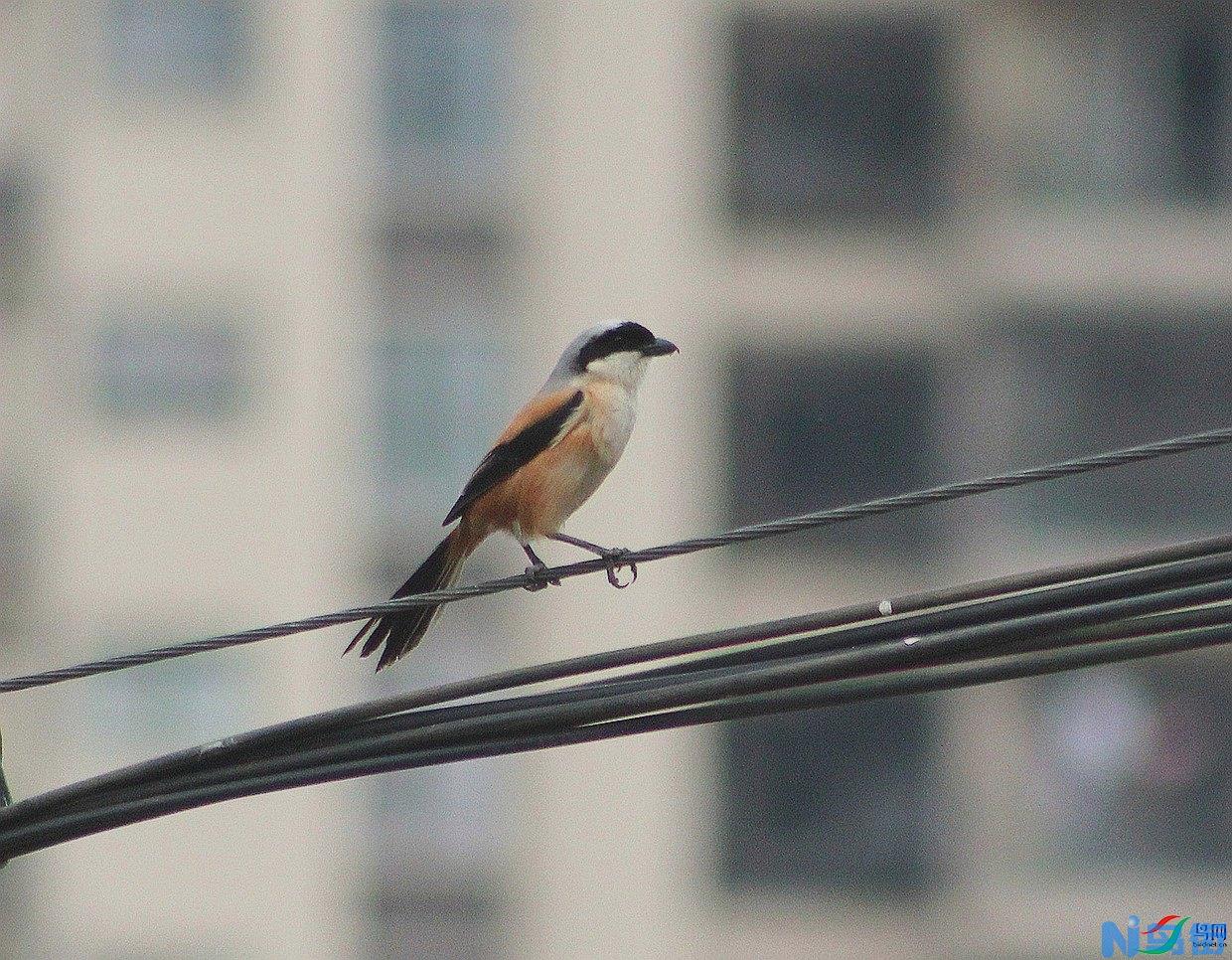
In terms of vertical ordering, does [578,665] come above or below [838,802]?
above

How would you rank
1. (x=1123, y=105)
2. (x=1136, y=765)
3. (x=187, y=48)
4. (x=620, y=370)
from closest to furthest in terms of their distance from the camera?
(x=620, y=370) < (x=1136, y=765) < (x=1123, y=105) < (x=187, y=48)

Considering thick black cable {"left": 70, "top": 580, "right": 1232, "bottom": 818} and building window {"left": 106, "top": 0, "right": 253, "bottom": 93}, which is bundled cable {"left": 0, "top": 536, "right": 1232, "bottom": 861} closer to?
thick black cable {"left": 70, "top": 580, "right": 1232, "bottom": 818}

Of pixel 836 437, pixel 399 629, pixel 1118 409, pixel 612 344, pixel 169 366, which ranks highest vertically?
pixel 612 344

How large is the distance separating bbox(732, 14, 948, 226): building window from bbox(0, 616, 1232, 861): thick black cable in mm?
13718

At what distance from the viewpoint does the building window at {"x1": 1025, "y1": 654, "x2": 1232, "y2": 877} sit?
1509 cm

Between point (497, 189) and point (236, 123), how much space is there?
2370mm

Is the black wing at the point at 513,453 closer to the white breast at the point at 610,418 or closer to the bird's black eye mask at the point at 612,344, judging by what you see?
the white breast at the point at 610,418

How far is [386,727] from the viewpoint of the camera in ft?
11.7

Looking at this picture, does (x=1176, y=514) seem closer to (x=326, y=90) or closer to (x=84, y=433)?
(x=326, y=90)

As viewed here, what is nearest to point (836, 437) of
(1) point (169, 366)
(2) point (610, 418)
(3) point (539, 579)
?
(1) point (169, 366)

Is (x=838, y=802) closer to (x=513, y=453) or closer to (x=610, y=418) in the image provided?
(x=610, y=418)

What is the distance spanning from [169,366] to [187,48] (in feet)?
9.38

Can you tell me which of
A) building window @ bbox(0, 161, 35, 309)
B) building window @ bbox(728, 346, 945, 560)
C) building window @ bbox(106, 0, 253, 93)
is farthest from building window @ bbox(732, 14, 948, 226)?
building window @ bbox(0, 161, 35, 309)

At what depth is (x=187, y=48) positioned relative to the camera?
16.6 metres
